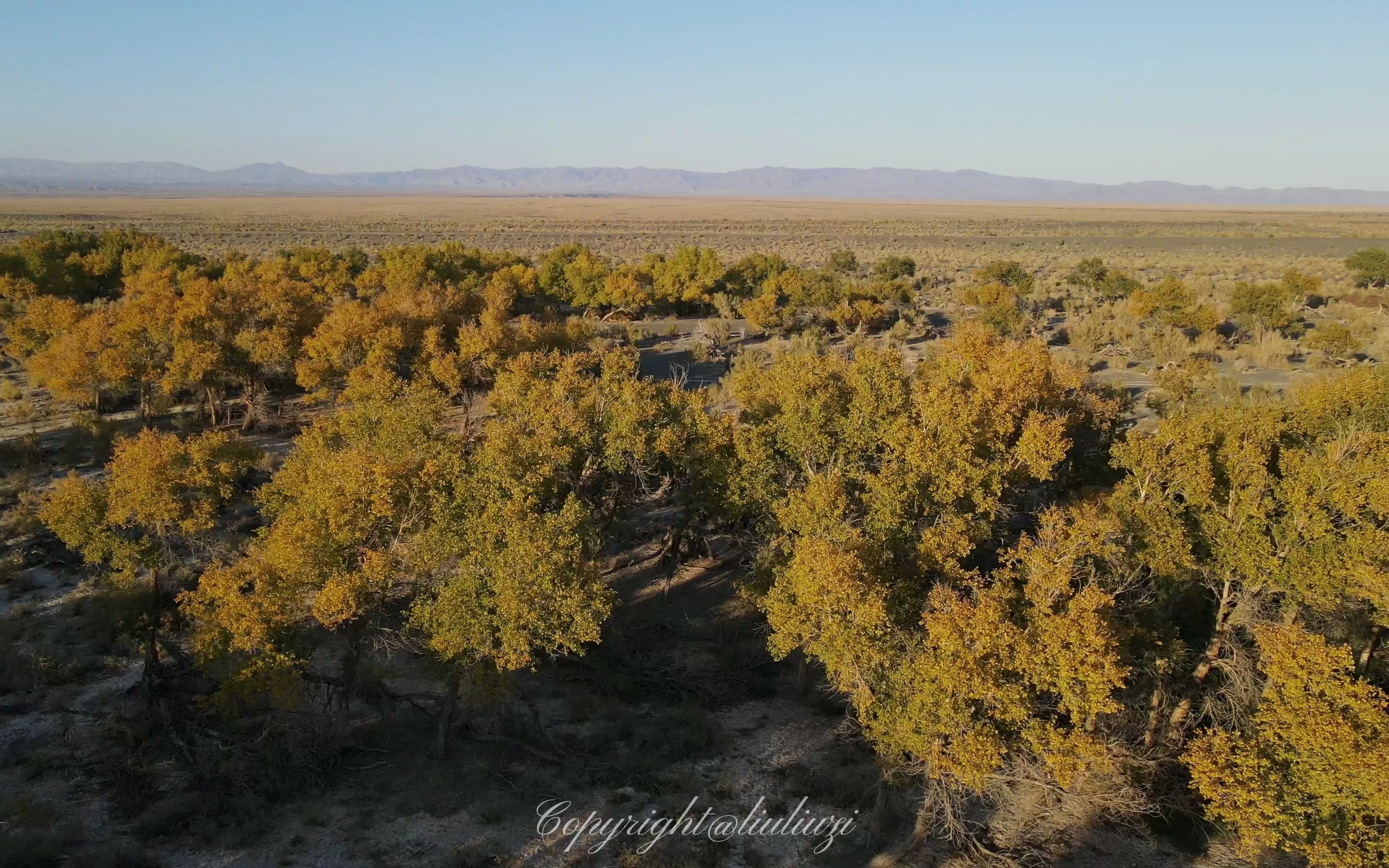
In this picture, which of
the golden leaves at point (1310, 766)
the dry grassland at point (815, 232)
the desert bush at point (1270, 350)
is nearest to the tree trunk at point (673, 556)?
the golden leaves at point (1310, 766)

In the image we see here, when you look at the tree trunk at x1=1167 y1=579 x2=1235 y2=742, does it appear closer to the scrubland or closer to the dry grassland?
the scrubland

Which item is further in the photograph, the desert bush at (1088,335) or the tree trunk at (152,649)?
the desert bush at (1088,335)

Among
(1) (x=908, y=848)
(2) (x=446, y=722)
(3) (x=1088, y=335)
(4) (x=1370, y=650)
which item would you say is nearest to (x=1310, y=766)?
(4) (x=1370, y=650)

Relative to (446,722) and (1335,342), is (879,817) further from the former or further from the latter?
(1335,342)

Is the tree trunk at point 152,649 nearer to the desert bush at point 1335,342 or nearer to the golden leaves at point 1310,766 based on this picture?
the golden leaves at point 1310,766

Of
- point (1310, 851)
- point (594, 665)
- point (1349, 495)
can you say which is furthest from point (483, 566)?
point (1349, 495)

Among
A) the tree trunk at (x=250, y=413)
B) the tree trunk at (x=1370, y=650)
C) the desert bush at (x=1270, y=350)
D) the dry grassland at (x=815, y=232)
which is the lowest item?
the tree trunk at (x=1370, y=650)

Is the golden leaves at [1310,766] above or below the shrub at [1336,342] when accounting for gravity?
below

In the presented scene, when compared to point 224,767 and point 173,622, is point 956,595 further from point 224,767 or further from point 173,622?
point 173,622

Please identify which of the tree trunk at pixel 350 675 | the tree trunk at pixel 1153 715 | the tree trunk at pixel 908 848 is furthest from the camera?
the tree trunk at pixel 350 675
